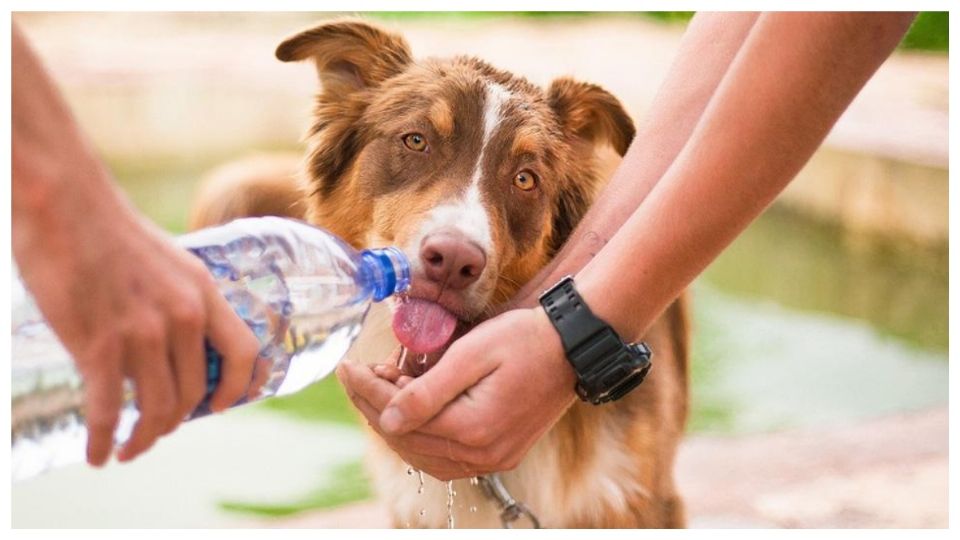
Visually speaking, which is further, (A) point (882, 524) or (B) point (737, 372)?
(B) point (737, 372)

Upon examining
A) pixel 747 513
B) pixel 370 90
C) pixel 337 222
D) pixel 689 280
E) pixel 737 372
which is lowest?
pixel 737 372

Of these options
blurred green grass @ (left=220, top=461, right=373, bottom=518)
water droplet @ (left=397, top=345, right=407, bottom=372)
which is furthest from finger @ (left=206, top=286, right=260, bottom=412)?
blurred green grass @ (left=220, top=461, right=373, bottom=518)

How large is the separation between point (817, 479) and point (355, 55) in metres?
2.06

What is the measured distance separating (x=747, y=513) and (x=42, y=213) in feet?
8.73

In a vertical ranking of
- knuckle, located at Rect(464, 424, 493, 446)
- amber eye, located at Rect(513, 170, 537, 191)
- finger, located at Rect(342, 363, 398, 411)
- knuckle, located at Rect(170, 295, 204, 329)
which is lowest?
finger, located at Rect(342, 363, 398, 411)

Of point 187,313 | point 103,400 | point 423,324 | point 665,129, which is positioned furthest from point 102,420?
point 665,129

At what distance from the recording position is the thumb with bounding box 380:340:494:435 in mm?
1659

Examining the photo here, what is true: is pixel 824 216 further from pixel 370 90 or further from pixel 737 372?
pixel 370 90

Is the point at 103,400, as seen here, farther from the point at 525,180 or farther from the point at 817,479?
the point at 817,479

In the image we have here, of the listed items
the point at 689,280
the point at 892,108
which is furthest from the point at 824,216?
the point at 689,280

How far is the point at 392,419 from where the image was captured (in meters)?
1.67

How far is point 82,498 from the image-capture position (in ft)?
12.2

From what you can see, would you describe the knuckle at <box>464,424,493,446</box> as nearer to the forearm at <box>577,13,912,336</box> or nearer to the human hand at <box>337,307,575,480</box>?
the human hand at <box>337,307,575,480</box>

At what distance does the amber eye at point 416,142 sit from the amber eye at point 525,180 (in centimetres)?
18
